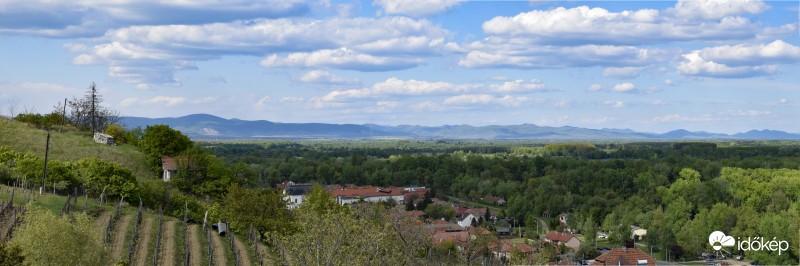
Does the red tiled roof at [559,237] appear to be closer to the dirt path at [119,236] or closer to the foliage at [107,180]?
the foliage at [107,180]

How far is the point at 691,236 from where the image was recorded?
72125 millimetres

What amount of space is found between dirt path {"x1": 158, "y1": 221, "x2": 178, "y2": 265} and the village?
1026 centimetres

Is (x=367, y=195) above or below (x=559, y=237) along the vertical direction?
above

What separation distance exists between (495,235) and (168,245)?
4350 cm

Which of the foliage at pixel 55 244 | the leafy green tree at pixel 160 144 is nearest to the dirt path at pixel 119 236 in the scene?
the foliage at pixel 55 244

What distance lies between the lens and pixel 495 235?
74.8 m

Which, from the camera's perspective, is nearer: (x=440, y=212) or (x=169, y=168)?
(x=169, y=168)

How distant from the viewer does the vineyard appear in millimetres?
33625

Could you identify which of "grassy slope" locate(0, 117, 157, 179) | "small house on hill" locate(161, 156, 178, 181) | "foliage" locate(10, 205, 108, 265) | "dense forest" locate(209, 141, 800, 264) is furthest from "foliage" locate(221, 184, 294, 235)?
"dense forest" locate(209, 141, 800, 264)

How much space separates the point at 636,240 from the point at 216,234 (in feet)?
175

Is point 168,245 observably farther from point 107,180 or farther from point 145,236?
point 107,180

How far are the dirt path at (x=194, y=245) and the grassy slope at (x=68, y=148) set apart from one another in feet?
76.1

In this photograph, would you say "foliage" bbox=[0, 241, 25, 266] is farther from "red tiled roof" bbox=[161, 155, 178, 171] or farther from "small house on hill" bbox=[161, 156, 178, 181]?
"red tiled roof" bbox=[161, 155, 178, 171]

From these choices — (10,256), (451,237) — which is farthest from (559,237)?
(10,256)
